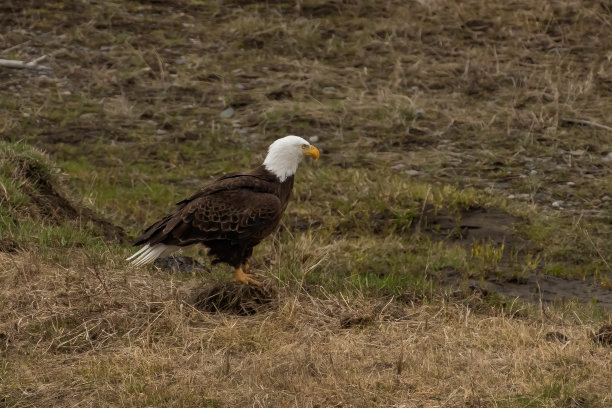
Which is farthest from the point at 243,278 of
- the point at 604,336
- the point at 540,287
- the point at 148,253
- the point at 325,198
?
the point at 325,198

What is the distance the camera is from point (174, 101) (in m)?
12.9

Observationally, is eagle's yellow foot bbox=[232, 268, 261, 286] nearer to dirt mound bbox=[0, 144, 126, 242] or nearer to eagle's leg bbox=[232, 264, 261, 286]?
eagle's leg bbox=[232, 264, 261, 286]

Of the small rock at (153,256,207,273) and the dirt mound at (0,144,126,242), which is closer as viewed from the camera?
the small rock at (153,256,207,273)

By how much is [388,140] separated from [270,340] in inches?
222

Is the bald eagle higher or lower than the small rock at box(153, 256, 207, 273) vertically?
higher

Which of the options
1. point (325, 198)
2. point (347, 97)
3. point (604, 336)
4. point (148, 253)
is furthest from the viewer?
point (347, 97)

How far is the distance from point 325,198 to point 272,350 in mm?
4165

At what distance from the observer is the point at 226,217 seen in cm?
713

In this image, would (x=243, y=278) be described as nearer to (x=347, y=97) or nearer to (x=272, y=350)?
(x=272, y=350)

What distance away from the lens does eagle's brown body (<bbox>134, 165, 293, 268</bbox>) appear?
7.14 metres

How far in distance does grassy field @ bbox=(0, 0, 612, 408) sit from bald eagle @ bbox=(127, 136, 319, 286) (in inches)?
11.9

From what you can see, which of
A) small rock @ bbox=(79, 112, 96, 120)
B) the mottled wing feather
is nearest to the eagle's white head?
the mottled wing feather

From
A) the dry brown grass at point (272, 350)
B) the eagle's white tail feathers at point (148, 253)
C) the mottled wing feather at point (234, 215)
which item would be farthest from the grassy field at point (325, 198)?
the mottled wing feather at point (234, 215)

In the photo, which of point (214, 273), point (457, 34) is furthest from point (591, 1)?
point (214, 273)
